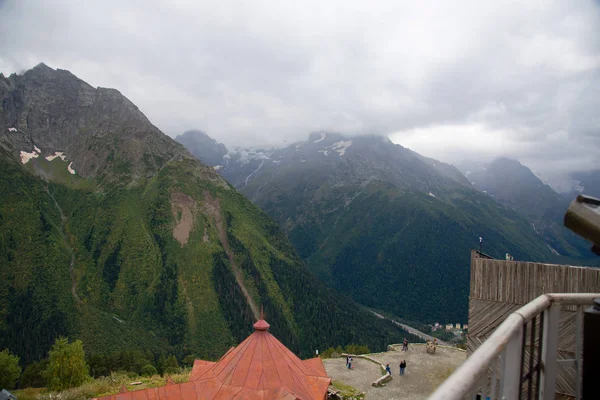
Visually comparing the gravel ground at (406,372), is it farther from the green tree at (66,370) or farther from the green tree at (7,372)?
the green tree at (7,372)

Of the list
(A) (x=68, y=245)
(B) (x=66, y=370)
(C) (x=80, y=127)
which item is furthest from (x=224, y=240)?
(C) (x=80, y=127)

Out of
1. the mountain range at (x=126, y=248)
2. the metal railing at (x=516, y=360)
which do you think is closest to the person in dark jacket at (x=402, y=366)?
the metal railing at (x=516, y=360)

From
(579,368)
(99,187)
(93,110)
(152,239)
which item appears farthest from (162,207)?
(579,368)

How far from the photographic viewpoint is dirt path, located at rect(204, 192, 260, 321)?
113m

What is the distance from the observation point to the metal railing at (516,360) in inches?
80.2

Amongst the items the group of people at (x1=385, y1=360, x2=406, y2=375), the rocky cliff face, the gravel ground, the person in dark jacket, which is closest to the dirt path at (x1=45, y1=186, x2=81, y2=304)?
the rocky cliff face

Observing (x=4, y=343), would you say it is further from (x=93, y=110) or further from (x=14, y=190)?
(x=93, y=110)

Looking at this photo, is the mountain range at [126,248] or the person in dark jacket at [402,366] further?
the mountain range at [126,248]

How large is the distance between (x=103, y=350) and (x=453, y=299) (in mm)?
144014

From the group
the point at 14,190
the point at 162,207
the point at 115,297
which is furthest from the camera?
the point at 162,207

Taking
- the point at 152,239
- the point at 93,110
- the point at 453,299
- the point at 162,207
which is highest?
the point at 93,110

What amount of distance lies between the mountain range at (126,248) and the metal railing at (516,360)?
89253mm

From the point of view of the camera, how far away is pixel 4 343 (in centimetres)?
7975

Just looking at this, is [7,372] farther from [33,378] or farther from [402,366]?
[402,366]
